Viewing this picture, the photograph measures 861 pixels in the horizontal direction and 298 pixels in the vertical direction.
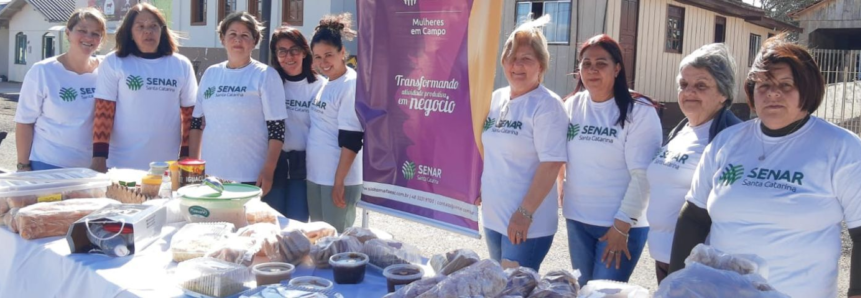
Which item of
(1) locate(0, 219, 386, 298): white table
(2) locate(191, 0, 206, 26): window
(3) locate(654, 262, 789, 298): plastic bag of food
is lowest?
(1) locate(0, 219, 386, 298): white table

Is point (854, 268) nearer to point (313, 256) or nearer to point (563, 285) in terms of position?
point (563, 285)

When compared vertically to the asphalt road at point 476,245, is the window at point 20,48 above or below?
above

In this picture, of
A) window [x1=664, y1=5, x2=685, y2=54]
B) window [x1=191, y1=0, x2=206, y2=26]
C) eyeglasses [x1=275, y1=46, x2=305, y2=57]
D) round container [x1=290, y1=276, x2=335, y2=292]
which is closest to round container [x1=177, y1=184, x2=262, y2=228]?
round container [x1=290, y1=276, x2=335, y2=292]

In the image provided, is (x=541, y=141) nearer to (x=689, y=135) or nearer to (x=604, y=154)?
(x=604, y=154)

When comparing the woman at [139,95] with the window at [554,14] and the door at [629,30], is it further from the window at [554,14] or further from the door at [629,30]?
the door at [629,30]

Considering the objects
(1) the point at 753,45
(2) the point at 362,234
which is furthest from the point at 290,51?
(1) the point at 753,45

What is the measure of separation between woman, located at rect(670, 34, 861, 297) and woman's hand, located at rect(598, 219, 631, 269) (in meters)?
0.58

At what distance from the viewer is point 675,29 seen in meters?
16.8

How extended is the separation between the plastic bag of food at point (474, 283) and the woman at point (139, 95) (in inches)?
115

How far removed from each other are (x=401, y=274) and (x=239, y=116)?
200 centimetres

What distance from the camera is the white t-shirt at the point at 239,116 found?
395cm

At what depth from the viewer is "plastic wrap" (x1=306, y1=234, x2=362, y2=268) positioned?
2578mm

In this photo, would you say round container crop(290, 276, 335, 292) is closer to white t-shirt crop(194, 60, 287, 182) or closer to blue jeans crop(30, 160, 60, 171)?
white t-shirt crop(194, 60, 287, 182)

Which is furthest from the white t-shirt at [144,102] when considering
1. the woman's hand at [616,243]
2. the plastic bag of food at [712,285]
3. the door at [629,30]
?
the door at [629,30]
